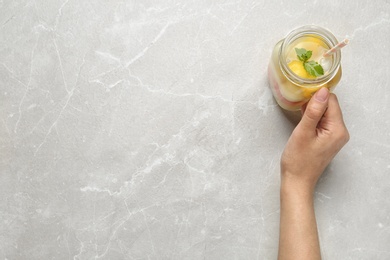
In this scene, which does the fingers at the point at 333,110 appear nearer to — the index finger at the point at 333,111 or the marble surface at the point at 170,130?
the index finger at the point at 333,111

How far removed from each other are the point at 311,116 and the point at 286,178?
162 millimetres

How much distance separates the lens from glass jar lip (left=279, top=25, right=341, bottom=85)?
89cm

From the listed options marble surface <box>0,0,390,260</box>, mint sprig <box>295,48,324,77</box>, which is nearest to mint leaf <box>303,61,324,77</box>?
mint sprig <box>295,48,324,77</box>

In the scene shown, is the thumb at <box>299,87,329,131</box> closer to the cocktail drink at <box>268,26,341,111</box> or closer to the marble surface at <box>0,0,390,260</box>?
the cocktail drink at <box>268,26,341,111</box>

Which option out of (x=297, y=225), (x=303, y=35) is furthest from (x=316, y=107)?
(x=297, y=225)

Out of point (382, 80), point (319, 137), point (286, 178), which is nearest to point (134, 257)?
point (286, 178)

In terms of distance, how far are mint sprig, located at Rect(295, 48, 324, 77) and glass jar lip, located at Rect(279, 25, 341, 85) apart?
0.02 meters

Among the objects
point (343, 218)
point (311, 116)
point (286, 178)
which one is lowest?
point (343, 218)

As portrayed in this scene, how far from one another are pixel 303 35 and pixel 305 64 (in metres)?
0.07

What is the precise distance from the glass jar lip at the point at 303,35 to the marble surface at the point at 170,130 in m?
0.13

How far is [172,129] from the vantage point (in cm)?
107

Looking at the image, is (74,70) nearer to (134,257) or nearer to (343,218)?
(134,257)

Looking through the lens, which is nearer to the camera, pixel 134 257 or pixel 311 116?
pixel 311 116

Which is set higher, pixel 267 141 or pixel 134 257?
pixel 267 141
